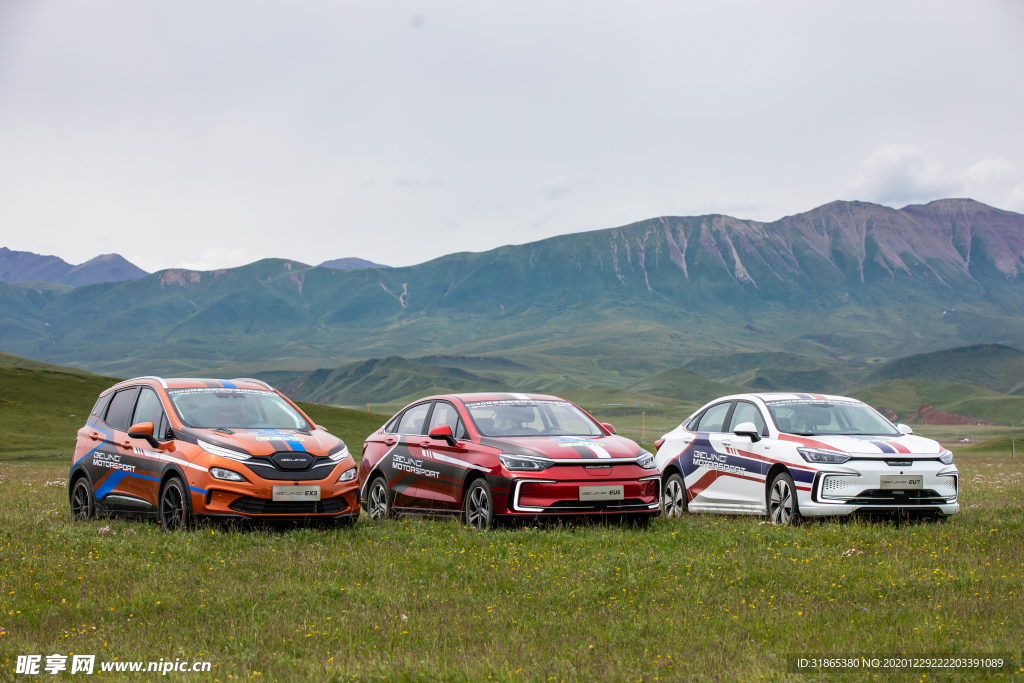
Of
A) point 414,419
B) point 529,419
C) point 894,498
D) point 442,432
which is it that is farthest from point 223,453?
point 894,498

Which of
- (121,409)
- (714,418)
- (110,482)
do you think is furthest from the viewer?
(714,418)

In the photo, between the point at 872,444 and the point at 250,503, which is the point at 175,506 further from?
the point at 872,444

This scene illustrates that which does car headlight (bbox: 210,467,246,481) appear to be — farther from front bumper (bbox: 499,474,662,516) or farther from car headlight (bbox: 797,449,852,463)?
car headlight (bbox: 797,449,852,463)

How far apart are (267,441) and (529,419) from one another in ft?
11.3

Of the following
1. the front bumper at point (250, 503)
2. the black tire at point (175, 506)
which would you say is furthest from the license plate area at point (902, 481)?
the black tire at point (175, 506)

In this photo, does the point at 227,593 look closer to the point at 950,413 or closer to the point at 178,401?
the point at 178,401

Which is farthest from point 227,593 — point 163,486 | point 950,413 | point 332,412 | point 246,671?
point 950,413

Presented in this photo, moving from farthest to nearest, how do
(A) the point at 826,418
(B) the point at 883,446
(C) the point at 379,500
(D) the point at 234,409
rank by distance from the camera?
(C) the point at 379,500, (A) the point at 826,418, (D) the point at 234,409, (B) the point at 883,446

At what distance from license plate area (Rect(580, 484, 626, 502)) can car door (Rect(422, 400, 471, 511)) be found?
1.55m

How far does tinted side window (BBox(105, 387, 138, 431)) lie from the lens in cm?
1190

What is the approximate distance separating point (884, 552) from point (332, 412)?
6348 centimetres

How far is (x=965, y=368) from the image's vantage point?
188 m

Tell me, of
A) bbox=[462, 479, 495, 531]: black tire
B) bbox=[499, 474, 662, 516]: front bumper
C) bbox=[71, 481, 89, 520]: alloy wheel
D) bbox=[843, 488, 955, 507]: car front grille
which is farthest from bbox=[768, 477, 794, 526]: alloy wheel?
bbox=[71, 481, 89, 520]: alloy wheel

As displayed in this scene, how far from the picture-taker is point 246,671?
5.88 m
